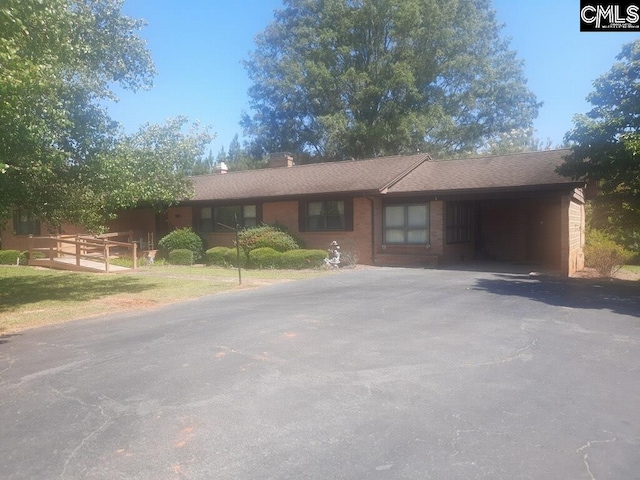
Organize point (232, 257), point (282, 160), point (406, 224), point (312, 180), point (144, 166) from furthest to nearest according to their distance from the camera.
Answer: point (282, 160), point (312, 180), point (232, 257), point (406, 224), point (144, 166)

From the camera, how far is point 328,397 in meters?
4.93

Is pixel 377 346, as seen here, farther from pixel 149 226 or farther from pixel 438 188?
pixel 149 226

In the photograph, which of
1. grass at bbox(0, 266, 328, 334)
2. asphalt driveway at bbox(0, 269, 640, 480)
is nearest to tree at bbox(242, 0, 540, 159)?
grass at bbox(0, 266, 328, 334)

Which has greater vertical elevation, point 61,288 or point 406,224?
point 406,224

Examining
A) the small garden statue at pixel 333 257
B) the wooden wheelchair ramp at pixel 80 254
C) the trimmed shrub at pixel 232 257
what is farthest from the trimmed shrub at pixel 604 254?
the wooden wheelchair ramp at pixel 80 254

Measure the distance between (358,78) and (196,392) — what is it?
32.8 meters

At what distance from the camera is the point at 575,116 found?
12.4 meters

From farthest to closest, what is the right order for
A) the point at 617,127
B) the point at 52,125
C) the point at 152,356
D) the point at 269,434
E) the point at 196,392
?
the point at 617,127 < the point at 52,125 < the point at 152,356 < the point at 196,392 < the point at 269,434

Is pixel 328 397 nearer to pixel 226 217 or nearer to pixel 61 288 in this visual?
pixel 61 288

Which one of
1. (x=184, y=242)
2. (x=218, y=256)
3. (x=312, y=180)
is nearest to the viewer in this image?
(x=218, y=256)

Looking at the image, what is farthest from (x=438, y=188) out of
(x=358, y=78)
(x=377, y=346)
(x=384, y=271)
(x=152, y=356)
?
(x=358, y=78)

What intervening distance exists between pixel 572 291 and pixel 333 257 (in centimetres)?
924

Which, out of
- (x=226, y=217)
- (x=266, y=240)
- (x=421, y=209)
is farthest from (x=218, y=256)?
(x=421, y=209)

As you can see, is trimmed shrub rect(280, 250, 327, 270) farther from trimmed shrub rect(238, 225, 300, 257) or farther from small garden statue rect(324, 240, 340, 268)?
trimmed shrub rect(238, 225, 300, 257)
